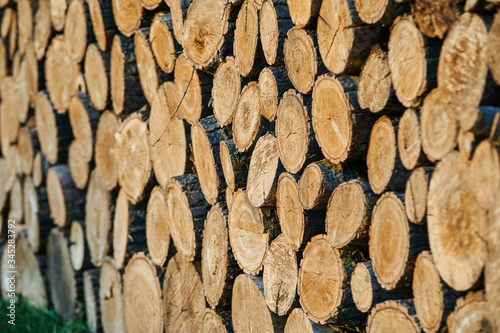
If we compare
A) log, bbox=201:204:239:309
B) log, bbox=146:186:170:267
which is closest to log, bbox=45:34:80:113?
log, bbox=146:186:170:267

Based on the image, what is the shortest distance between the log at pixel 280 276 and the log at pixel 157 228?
26.6 inches

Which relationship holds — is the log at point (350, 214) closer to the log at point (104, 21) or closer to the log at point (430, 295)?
the log at point (430, 295)

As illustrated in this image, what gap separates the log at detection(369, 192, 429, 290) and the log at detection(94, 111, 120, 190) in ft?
5.62

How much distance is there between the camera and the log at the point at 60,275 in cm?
359

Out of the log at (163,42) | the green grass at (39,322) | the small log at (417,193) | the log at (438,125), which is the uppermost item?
the log at (163,42)

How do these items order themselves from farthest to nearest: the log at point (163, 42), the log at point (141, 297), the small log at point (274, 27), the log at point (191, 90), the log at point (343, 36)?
1. the log at point (141, 297)
2. the log at point (163, 42)
3. the log at point (191, 90)
4. the small log at point (274, 27)
5. the log at point (343, 36)

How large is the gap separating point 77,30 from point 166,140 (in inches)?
42.0

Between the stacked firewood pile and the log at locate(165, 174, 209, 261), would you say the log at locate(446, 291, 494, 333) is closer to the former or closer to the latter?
the stacked firewood pile

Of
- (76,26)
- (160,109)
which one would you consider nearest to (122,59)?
(160,109)

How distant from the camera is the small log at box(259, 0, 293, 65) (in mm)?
1811

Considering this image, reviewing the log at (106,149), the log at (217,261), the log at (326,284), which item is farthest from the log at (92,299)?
the log at (326,284)

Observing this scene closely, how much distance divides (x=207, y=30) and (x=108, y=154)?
44.1 inches

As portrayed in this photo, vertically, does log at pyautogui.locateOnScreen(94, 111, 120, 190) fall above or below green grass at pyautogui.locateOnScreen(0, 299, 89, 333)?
above

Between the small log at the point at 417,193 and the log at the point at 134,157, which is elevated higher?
the small log at the point at 417,193
